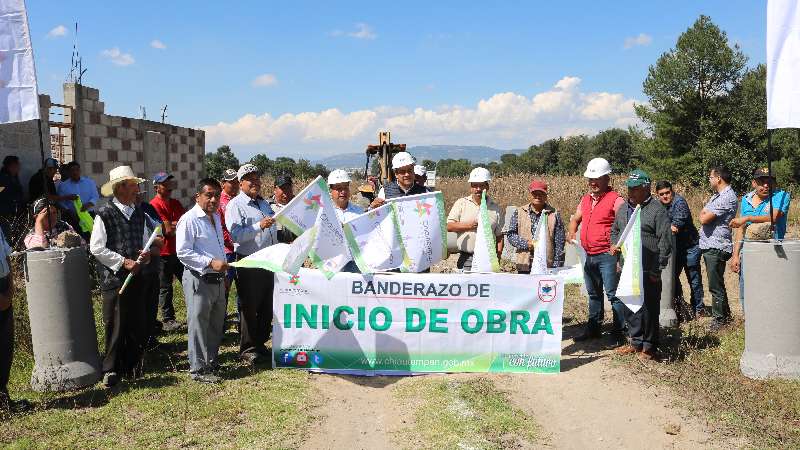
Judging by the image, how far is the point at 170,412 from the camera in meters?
5.15

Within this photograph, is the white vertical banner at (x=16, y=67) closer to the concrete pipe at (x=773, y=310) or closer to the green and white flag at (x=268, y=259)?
the green and white flag at (x=268, y=259)

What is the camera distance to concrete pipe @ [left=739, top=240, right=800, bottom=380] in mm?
5703

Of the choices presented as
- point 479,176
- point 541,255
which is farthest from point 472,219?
point 541,255

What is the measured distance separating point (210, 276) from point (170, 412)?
1.27m

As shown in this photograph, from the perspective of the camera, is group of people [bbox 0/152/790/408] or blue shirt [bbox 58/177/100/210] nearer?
group of people [bbox 0/152/790/408]

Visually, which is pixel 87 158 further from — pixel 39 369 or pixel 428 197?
pixel 428 197

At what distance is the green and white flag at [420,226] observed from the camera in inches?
246

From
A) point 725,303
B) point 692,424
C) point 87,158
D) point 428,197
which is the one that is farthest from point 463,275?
point 87,158

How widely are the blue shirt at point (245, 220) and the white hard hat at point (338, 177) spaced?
32.5 inches

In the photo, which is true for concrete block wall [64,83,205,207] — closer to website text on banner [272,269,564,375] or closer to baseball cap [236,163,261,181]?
baseball cap [236,163,261,181]

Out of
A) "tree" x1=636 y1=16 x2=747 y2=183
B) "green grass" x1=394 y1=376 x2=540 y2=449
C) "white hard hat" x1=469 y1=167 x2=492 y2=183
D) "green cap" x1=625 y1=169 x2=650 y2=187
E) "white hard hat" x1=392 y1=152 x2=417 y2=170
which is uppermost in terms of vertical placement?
"tree" x1=636 y1=16 x2=747 y2=183

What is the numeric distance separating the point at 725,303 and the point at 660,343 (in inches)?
53.0

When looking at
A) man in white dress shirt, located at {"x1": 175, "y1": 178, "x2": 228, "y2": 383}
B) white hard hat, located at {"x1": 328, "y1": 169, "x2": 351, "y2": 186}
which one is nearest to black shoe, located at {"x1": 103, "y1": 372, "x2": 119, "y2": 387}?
man in white dress shirt, located at {"x1": 175, "y1": 178, "x2": 228, "y2": 383}

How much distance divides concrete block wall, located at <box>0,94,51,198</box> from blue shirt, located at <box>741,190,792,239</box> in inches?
401
